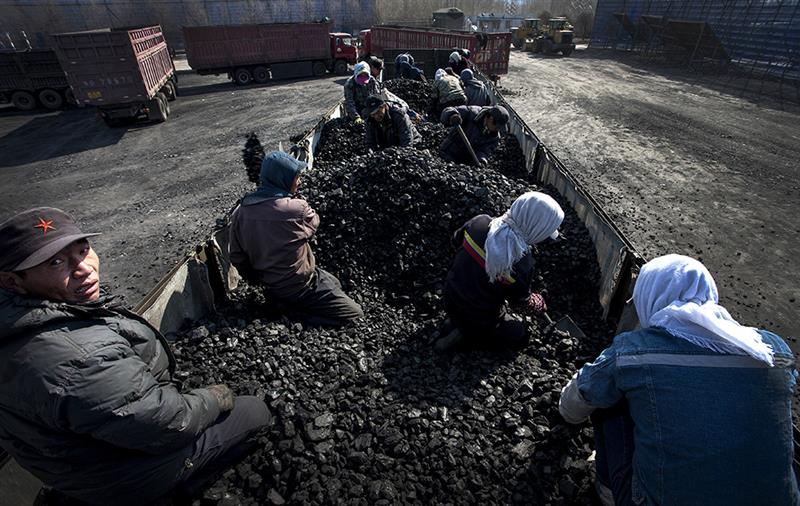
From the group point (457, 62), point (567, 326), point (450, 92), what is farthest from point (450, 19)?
point (567, 326)

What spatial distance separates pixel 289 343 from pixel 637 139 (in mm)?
12151

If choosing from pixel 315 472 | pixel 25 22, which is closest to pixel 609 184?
pixel 315 472

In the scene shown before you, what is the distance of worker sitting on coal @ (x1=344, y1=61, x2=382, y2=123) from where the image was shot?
338 inches

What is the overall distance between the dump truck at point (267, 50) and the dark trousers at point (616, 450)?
21894 mm

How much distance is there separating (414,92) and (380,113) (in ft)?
19.2

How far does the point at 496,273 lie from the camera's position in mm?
3213

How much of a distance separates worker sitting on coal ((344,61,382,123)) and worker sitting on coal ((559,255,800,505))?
26.0ft

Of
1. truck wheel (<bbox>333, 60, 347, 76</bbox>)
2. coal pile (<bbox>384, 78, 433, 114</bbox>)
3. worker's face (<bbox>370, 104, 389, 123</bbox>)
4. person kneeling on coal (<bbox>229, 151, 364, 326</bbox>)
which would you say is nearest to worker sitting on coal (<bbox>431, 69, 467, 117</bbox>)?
coal pile (<bbox>384, 78, 433, 114</bbox>)

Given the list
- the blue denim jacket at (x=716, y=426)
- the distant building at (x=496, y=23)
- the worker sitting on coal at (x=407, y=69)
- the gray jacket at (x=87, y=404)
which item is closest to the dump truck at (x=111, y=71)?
the worker sitting on coal at (x=407, y=69)

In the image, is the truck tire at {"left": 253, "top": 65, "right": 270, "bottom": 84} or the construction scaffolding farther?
the truck tire at {"left": 253, "top": 65, "right": 270, "bottom": 84}

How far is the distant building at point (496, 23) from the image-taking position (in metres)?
41.5

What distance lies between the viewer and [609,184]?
880cm

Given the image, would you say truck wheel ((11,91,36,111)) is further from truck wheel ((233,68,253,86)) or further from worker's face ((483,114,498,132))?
worker's face ((483,114,498,132))

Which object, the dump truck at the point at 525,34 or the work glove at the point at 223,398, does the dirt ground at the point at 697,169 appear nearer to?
the work glove at the point at 223,398
